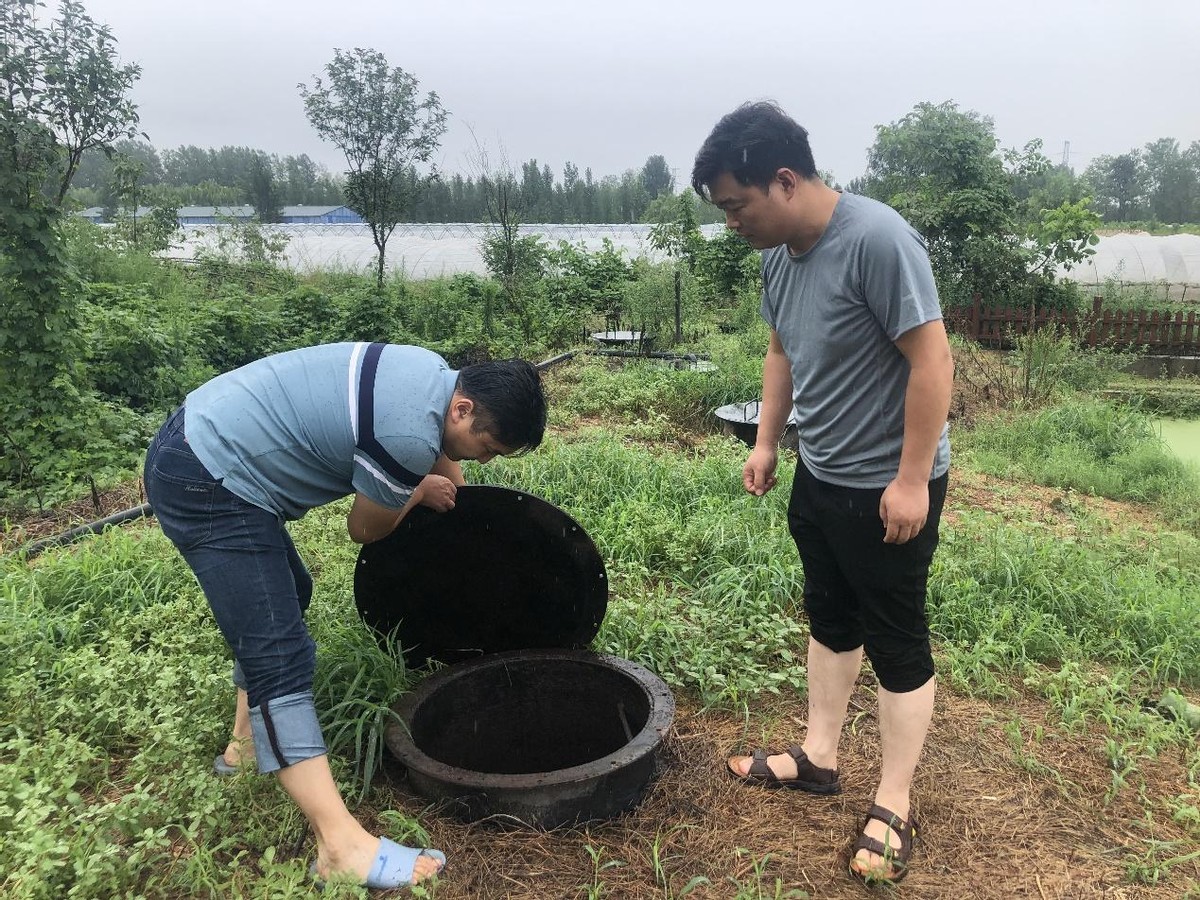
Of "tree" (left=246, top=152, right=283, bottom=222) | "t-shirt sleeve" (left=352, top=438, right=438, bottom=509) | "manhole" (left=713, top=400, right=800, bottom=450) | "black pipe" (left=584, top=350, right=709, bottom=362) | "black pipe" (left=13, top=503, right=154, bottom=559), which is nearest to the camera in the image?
"t-shirt sleeve" (left=352, top=438, right=438, bottom=509)

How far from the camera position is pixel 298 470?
5.74 feet

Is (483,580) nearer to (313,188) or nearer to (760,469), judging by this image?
(760,469)

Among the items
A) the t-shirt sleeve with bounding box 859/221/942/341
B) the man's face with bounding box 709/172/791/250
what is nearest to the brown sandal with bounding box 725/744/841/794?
the t-shirt sleeve with bounding box 859/221/942/341

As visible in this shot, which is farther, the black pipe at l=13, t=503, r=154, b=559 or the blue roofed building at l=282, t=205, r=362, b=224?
the blue roofed building at l=282, t=205, r=362, b=224

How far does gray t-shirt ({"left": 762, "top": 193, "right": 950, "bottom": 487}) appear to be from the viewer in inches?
61.5

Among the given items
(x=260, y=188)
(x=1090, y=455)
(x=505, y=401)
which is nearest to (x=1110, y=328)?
(x=1090, y=455)

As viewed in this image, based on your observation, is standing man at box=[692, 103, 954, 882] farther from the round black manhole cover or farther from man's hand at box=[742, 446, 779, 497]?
the round black manhole cover

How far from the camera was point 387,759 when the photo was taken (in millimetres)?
2213

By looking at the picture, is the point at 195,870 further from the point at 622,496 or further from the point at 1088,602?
the point at 1088,602

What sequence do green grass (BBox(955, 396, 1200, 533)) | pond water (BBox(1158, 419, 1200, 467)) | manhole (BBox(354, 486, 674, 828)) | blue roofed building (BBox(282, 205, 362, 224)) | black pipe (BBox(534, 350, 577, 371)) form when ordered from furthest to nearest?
blue roofed building (BBox(282, 205, 362, 224)) → black pipe (BBox(534, 350, 577, 371)) → pond water (BBox(1158, 419, 1200, 467)) → green grass (BBox(955, 396, 1200, 533)) → manhole (BBox(354, 486, 674, 828))

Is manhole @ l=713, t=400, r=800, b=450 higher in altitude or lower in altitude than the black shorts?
lower

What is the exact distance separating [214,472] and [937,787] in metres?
2.07

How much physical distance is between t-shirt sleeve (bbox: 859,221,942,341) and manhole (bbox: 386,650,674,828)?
122 cm

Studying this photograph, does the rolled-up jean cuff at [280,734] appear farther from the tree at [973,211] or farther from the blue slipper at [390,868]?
the tree at [973,211]
